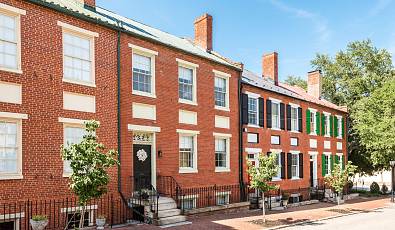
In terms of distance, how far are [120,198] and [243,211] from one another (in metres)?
7.36

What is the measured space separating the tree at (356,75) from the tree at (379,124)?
10.8 feet

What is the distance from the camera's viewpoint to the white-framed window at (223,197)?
19.4 metres

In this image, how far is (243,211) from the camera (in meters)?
19.3

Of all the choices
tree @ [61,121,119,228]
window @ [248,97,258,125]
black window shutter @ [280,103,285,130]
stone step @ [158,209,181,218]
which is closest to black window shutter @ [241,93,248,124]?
window @ [248,97,258,125]

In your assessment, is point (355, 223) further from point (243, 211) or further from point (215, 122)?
point (215, 122)

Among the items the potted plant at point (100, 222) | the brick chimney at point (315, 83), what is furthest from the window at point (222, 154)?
the brick chimney at point (315, 83)

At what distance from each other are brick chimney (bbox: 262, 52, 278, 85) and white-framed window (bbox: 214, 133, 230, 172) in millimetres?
10102

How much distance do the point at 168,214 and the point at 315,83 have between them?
22576 millimetres

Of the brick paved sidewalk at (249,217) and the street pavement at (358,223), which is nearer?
the brick paved sidewalk at (249,217)

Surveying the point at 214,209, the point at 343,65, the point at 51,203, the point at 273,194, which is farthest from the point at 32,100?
the point at 343,65

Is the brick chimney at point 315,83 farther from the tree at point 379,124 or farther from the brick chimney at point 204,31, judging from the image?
the brick chimney at point 204,31

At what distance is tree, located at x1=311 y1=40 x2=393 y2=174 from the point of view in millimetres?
36750

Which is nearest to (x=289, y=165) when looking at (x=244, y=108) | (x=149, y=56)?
(x=244, y=108)

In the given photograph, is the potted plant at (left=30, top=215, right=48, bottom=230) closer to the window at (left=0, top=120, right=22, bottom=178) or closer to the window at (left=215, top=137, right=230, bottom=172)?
the window at (left=0, top=120, right=22, bottom=178)
